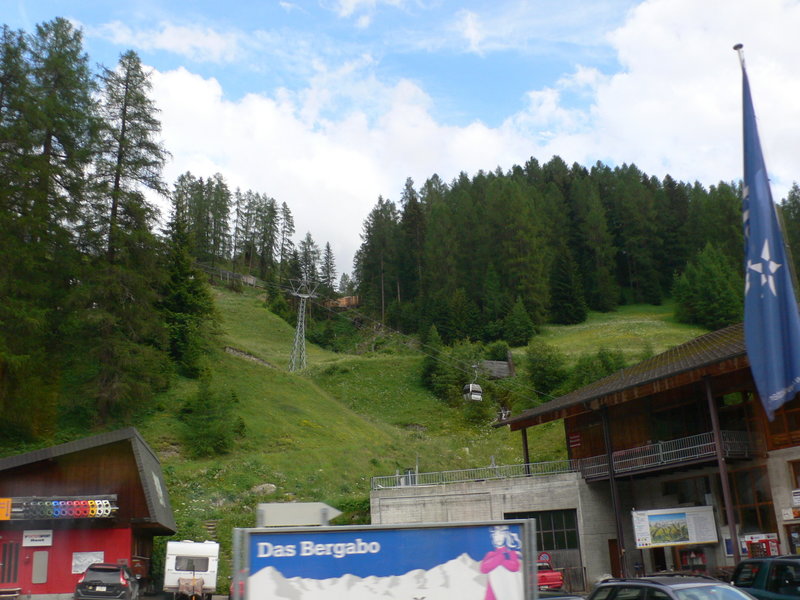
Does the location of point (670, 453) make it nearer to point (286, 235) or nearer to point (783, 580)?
point (783, 580)

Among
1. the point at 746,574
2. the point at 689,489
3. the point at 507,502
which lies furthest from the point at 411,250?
the point at 746,574

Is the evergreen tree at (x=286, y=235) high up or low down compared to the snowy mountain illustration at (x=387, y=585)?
up

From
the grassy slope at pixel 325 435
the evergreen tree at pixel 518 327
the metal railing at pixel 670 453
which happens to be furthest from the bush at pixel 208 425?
the evergreen tree at pixel 518 327

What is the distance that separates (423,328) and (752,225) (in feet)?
265

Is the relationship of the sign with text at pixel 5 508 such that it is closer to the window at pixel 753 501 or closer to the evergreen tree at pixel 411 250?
the window at pixel 753 501

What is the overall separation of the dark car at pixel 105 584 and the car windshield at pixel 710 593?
18.0 m

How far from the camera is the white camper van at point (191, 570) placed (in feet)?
84.0

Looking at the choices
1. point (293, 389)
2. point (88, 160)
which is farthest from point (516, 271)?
point (88, 160)

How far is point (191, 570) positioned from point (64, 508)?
511cm

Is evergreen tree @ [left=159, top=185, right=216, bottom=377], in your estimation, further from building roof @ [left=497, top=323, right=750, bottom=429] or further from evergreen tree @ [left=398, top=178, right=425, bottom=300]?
evergreen tree @ [left=398, top=178, right=425, bottom=300]

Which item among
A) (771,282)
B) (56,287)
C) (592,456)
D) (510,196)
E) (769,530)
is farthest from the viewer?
(510,196)

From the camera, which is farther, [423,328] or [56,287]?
[423,328]

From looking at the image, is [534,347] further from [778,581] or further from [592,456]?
[778,581]

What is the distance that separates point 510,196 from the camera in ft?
337
